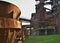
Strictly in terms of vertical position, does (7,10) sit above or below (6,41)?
above

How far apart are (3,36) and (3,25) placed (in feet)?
0.43

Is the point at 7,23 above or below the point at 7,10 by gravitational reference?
below

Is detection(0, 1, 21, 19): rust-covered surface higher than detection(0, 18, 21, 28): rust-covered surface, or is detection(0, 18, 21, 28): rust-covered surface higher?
detection(0, 1, 21, 19): rust-covered surface

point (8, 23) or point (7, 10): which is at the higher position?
point (7, 10)

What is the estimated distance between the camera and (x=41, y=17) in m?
9.23

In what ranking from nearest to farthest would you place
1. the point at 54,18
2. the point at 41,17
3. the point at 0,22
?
the point at 0,22
the point at 54,18
the point at 41,17

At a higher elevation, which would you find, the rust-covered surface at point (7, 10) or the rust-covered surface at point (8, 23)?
the rust-covered surface at point (7, 10)

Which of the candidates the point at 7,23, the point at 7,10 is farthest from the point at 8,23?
the point at 7,10

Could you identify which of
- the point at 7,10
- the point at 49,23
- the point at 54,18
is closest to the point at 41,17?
the point at 54,18

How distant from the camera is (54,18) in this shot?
8398mm

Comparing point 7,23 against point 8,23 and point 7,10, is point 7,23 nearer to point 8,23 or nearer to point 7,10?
point 8,23

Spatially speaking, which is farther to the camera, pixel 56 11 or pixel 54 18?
pixel 56 11

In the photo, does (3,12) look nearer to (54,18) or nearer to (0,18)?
(0,18)

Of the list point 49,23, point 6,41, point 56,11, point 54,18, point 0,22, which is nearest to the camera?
point 0,22
